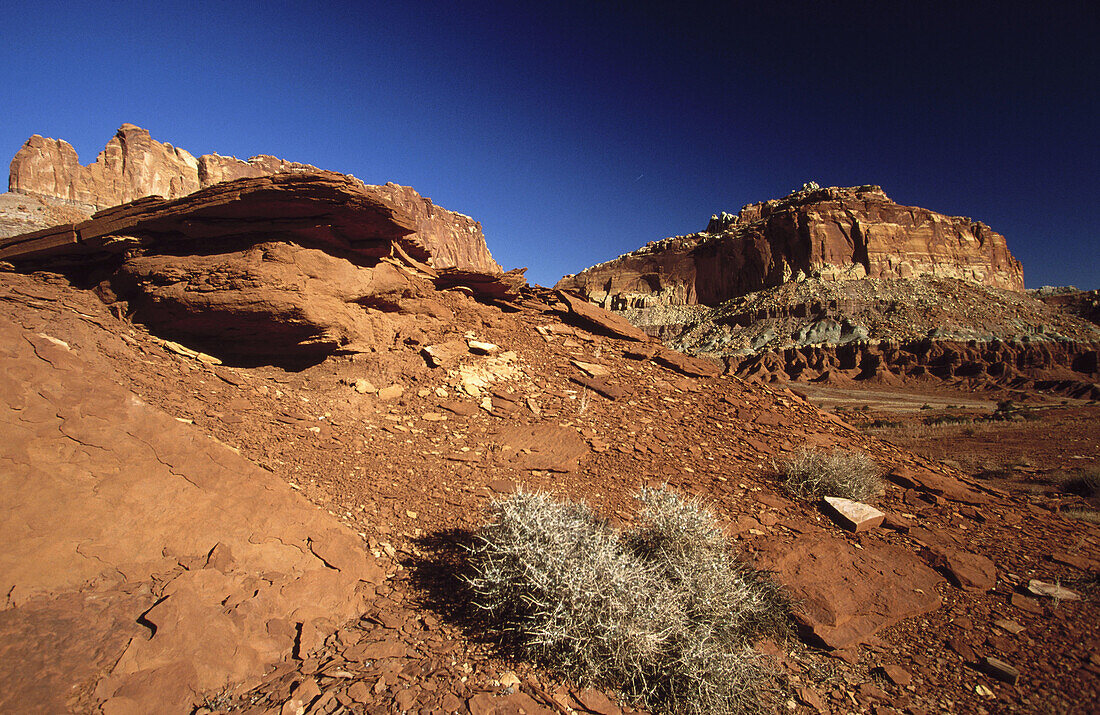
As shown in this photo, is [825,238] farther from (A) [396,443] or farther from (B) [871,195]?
(A) [396,443]

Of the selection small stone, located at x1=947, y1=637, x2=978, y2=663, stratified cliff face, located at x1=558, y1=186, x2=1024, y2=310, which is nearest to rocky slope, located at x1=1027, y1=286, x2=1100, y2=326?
stratified cliff face, located at x1=558, y1=186, x2=1024, y2=310

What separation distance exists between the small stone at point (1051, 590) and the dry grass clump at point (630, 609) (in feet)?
8.00

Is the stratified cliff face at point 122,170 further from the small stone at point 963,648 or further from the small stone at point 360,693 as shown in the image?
the small stone at point 963,648

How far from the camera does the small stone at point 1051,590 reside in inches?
138

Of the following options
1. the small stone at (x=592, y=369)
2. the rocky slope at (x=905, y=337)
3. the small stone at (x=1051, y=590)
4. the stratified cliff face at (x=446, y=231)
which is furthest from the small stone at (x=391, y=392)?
the stratified cliff face at (x=446, y=231)

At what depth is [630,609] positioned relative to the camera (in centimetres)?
249

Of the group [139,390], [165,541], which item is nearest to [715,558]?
[165,541]

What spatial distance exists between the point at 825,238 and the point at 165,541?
66074mm

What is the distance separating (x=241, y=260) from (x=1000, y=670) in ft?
27.9

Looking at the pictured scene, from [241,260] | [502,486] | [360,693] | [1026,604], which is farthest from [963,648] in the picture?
[241,260]

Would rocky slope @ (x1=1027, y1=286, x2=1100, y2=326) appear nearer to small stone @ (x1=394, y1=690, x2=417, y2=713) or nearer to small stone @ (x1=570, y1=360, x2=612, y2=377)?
small stone @ (x1=570, y1=360, x2=612, y2=377)

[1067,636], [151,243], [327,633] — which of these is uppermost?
[151,243]

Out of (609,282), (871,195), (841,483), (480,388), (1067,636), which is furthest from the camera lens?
(609,282)

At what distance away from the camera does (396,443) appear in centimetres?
498
